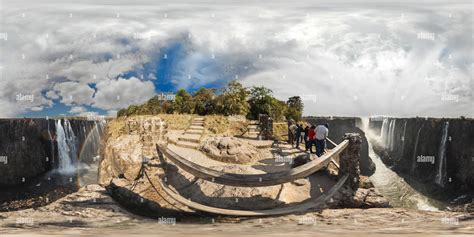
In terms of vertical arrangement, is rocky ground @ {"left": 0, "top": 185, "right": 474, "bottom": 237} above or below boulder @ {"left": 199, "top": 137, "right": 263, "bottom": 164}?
below

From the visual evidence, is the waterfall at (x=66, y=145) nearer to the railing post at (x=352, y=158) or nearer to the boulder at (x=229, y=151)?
the boulder at (x=229, y=151)

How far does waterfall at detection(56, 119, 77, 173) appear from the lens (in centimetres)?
4072

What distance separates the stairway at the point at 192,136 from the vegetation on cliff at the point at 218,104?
3444 millimetres

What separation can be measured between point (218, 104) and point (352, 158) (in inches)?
598

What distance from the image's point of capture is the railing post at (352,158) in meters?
13.2

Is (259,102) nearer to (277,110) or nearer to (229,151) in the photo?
(277,110)

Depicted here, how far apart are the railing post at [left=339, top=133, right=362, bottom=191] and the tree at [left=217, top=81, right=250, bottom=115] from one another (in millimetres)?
A: 14114

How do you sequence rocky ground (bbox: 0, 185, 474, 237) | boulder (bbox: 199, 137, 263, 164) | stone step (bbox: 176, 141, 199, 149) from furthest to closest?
stone step (bbox: 176, 141, 199, 149)
boulder (bbox: 199, 137, 263, 164)
rocky ground (bbox: 0, 185, 474, 237)

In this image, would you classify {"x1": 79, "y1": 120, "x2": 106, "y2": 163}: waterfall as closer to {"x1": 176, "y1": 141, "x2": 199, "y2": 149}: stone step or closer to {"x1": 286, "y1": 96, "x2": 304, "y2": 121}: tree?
{"x1": 286, "y1": 96, "x2": 304, "y2": 121}: tree

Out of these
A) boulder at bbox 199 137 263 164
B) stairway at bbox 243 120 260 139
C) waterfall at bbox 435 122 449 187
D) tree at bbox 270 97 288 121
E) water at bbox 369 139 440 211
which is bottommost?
water at bbox 369 139 440 211

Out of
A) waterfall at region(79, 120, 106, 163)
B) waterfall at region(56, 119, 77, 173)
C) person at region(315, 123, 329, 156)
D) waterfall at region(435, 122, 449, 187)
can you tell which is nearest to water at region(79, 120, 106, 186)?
waterfall at region(79, 120, 106, 163)

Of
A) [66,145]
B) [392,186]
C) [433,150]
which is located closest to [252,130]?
[66,145]

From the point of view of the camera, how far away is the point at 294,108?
110 feet

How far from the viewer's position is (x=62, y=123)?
4134cm
